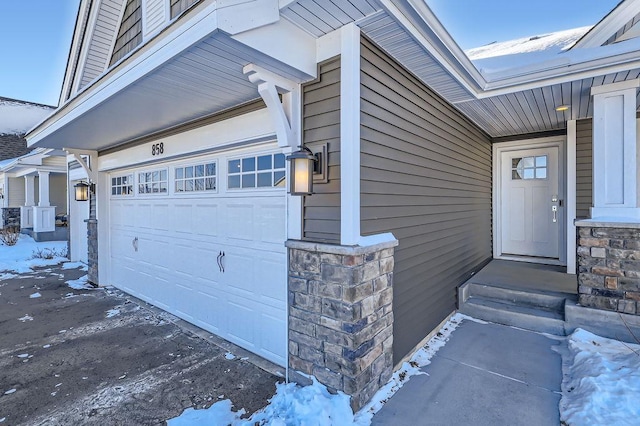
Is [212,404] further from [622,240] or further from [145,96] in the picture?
[622,240]

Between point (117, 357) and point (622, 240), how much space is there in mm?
4975

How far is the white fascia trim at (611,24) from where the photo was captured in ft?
12.0

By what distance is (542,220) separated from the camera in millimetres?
5504

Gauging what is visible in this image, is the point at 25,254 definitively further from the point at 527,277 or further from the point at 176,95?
the point at 527,277

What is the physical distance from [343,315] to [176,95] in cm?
230

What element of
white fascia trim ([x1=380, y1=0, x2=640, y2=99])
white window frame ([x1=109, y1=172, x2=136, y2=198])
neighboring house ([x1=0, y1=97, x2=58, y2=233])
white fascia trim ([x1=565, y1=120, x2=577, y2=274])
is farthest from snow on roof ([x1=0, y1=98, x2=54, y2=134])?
white fascia trim ([x1=565, y1=120, x2=577, y2=274])

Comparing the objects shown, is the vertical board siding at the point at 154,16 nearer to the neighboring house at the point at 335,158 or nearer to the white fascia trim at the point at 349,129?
the neighboring house at the point at 335,158

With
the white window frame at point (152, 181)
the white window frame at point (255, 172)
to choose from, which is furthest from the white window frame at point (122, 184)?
the white window frame at point (255, 172)

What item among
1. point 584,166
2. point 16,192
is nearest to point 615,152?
point 584,166

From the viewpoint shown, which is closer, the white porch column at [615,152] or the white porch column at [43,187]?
the white porch column at [615,152]

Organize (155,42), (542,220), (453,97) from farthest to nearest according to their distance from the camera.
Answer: (542,220) < (453,97) < (155,42)

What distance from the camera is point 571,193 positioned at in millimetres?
4770

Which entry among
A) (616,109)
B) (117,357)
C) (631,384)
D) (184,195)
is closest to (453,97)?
(616,109)

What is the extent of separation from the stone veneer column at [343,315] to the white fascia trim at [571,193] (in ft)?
12.2
